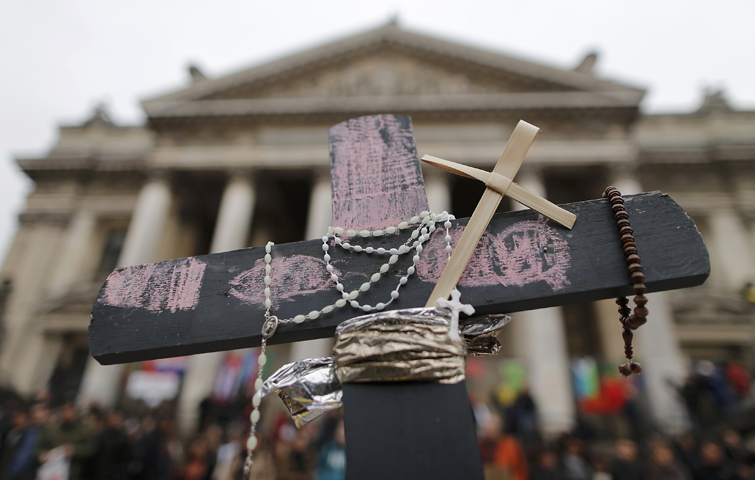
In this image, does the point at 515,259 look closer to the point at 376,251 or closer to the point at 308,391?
the point at 376,251

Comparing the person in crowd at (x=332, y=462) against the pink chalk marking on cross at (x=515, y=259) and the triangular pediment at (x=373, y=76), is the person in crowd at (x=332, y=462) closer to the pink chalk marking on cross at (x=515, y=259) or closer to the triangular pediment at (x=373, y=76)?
the pink chalk marking on cross at (x=515, y=259)

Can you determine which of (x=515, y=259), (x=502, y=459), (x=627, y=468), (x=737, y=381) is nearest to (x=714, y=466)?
(x=627, y=468)

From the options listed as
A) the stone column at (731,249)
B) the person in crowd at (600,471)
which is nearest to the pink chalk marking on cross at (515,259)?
the person in crowd at (600,471)

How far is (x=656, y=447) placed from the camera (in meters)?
6.78

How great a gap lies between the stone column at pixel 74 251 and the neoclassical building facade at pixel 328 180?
63mm

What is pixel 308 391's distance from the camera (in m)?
1.29

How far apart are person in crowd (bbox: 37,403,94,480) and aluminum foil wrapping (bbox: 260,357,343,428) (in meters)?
7.84

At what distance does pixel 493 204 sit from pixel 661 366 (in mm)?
15887

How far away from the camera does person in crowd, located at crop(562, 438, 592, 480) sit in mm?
6770

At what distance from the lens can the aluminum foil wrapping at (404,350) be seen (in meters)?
1.12

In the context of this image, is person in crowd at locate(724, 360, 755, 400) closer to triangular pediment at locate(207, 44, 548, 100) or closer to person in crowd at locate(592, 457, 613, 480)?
person in crowd at locate(592, 457, 613, 480)

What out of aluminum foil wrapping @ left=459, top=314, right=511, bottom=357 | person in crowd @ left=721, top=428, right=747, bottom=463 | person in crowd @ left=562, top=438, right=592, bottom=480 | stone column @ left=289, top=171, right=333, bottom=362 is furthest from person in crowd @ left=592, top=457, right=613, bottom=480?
stone column @ left=289, top=171, right=333, bottom=362

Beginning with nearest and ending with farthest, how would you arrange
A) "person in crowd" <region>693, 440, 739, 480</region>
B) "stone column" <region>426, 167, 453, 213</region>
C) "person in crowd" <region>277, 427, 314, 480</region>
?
1. "person in crowd" <region>693, 440, 739, 480</region>
2. "person in crowd" <region>277, 427, 314, 480</region>
3. "stone column" <region>426, 167, 453, 213</region>

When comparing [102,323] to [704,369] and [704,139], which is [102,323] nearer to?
[704,369]
